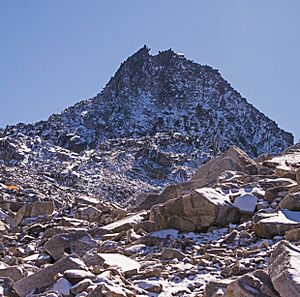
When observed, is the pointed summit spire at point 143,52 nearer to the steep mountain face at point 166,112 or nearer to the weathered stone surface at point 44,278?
the steep mountain face at point 166,112

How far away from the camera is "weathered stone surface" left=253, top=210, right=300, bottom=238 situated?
8.29 metres

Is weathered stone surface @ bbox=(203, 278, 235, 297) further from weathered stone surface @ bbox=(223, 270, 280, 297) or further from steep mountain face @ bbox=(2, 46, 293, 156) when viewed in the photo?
steep mountain face @ bbox=(2, 46, 293, 156)

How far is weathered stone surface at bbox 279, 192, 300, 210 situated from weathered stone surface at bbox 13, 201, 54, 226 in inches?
411

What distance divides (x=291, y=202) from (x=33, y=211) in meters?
10.9

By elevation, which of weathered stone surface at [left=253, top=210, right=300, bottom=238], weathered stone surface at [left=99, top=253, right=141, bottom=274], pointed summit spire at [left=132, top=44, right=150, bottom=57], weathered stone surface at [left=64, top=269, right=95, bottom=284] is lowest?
weathered stone surface at [left=64, top=269, right=95, bottom=284]

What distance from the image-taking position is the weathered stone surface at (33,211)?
17672mm

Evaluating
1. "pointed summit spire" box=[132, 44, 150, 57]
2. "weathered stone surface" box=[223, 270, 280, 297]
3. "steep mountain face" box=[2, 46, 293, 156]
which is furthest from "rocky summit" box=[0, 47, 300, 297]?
"pointed summit spire" box=[132, 44, 150, 57]

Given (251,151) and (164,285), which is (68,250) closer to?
(164,285)

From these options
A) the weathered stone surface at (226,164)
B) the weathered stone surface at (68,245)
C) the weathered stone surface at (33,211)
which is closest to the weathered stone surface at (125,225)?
the weathered stone surface at (68,245)

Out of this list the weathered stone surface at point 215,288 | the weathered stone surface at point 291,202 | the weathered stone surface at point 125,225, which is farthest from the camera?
the weathered stone surface at point 125,225

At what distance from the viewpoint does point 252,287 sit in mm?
4996

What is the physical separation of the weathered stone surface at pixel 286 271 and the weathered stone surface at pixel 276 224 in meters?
2.79

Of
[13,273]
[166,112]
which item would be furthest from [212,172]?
[166,112]

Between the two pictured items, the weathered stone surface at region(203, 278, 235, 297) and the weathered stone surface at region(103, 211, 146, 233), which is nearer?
the weathered stone surface at region(203, 278, 235, 297)
